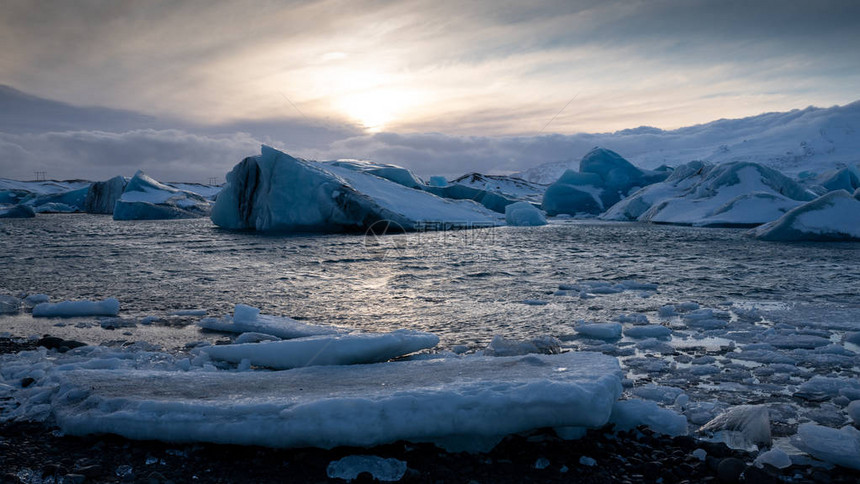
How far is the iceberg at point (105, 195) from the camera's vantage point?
3181cm

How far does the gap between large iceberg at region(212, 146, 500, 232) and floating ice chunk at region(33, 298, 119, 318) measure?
10017 millimetres

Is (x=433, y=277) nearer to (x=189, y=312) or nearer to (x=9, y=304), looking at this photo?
(x=189, y=312)

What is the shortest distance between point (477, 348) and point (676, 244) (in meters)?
9.18

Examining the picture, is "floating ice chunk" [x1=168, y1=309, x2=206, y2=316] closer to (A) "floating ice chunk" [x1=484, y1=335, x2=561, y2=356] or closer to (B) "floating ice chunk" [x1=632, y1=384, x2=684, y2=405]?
(A) "floating ice chunk" [x1=484, y1=335, x2=561, y2=356]

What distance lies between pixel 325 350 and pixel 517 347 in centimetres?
115

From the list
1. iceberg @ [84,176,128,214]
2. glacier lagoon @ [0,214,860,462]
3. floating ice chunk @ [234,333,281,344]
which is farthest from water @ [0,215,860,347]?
iceberg @ [84,176,128,214]

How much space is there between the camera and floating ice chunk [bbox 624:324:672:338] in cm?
381

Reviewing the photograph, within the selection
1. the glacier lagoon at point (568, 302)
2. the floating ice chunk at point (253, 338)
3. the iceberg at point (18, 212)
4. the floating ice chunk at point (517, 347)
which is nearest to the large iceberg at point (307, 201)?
the glacier lagoon at point (568, 302)

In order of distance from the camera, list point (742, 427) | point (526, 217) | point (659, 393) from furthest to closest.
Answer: point (526, 217)
point (659, 393)
point (742, 427)

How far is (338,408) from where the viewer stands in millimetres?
2076

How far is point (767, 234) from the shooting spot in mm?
11938

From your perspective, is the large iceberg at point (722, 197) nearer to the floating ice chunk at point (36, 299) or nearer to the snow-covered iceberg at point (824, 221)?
the snow-covered iceberg at point (824, 221)

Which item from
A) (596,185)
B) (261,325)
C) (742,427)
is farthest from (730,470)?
(596,185)

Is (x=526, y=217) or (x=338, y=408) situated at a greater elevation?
(x=526, y=217)
